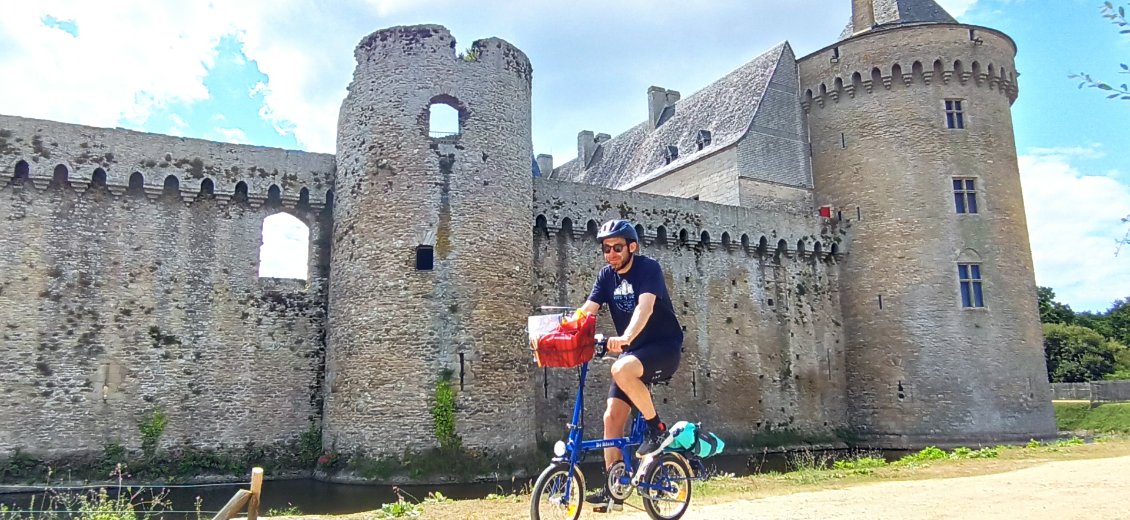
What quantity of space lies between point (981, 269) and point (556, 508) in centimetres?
2066

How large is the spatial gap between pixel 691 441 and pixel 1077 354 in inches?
1656

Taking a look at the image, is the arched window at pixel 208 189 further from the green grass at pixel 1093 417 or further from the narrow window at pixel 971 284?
the green grass at pixel 1093 417

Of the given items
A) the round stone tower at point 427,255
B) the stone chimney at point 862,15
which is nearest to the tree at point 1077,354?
the stone chimney at point 862,15

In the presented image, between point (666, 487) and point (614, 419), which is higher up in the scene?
point (614, 419)

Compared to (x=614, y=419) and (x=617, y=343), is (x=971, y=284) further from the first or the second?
(x=617, y=343)

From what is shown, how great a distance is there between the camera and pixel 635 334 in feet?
17.6

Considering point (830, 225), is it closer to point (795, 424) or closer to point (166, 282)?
point (795, 424)

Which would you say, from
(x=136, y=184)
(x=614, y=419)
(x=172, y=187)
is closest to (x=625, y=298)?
(x=614, y=419)

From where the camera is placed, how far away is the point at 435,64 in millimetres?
17047

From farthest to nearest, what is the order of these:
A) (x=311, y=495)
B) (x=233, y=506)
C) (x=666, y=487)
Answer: (x=311, y=495), (x=233, y=506), (x=666, y=487)

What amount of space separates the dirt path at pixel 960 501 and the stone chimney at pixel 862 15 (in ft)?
59.3

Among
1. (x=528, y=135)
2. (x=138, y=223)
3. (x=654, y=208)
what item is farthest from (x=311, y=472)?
(x=654, y=208)

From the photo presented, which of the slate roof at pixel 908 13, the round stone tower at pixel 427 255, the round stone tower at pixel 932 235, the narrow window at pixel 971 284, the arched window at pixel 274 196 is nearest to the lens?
the round stone tower at pixel 427 255

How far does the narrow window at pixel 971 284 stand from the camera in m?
22.2
